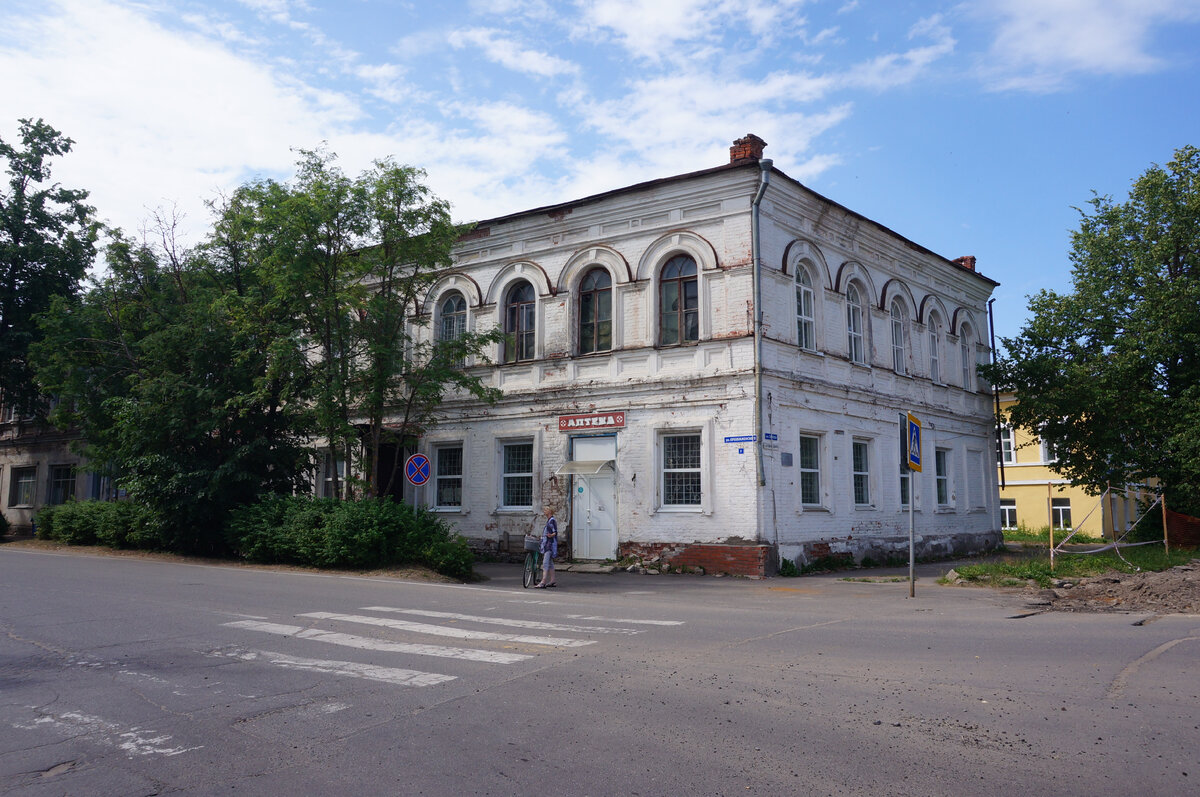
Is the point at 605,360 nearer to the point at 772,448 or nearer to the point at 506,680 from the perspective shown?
the point at 772,448

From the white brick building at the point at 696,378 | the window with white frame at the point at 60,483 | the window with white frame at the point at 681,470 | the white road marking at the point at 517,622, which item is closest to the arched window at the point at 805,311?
the white brick building at the point at 696,378

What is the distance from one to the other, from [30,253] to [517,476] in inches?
929

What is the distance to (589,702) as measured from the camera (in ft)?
20.3

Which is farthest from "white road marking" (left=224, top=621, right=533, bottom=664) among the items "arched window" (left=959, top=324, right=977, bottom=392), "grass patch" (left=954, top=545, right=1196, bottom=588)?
"arched window" (left=959, top=324, right=977, bottom=392)

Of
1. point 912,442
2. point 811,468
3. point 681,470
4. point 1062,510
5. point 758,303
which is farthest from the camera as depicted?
point 1062,510

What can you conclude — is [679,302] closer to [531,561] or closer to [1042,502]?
[531,561]

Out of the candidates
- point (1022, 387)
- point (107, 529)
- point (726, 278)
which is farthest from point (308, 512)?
point (1022, 387)

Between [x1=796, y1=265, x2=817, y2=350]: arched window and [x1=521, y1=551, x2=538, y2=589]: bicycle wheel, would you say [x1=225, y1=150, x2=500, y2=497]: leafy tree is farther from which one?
[x1=796, y1=265, x2=817, y2=350]: arched window

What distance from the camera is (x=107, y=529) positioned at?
24266 millimetres

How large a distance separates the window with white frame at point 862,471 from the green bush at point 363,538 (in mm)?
10441

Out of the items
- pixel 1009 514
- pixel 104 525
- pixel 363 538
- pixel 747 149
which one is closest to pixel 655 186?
pixel 747 149

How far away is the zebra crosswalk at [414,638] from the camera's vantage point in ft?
24.5

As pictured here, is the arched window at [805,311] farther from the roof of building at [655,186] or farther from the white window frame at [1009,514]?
the white window frame at [1009,514]

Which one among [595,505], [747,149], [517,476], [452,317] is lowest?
[595,505]
